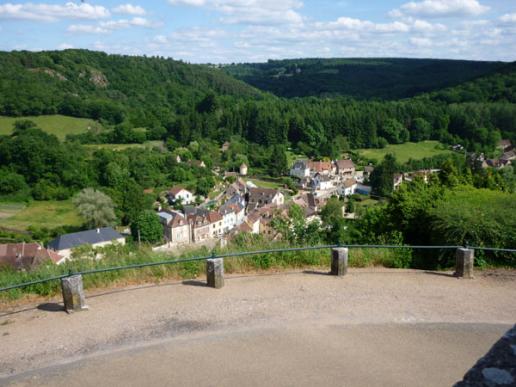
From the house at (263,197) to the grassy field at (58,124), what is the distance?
4456cm

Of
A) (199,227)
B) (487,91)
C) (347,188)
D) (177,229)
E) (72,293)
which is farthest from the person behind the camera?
(487,91)

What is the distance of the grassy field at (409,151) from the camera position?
76688 mm

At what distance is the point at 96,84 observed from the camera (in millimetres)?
125062

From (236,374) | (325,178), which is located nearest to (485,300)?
(236,374)

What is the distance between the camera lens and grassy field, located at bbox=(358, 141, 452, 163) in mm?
76688

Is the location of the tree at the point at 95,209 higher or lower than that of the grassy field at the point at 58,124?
lower

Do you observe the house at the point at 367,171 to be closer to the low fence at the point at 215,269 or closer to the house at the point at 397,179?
the house at the point at 397,179

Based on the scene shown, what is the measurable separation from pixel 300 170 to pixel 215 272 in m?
62.8

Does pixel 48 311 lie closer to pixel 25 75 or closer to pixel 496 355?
pixel 496 355

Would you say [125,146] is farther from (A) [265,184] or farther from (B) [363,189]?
(B) [363,189]

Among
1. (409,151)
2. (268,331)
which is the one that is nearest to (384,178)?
(409,151)

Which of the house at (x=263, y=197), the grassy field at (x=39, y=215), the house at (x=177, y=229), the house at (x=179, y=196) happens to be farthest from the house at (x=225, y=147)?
the house at (x=177, y=229)

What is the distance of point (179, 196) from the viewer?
55.6m

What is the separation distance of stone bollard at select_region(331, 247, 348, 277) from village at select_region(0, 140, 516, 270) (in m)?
17.8
